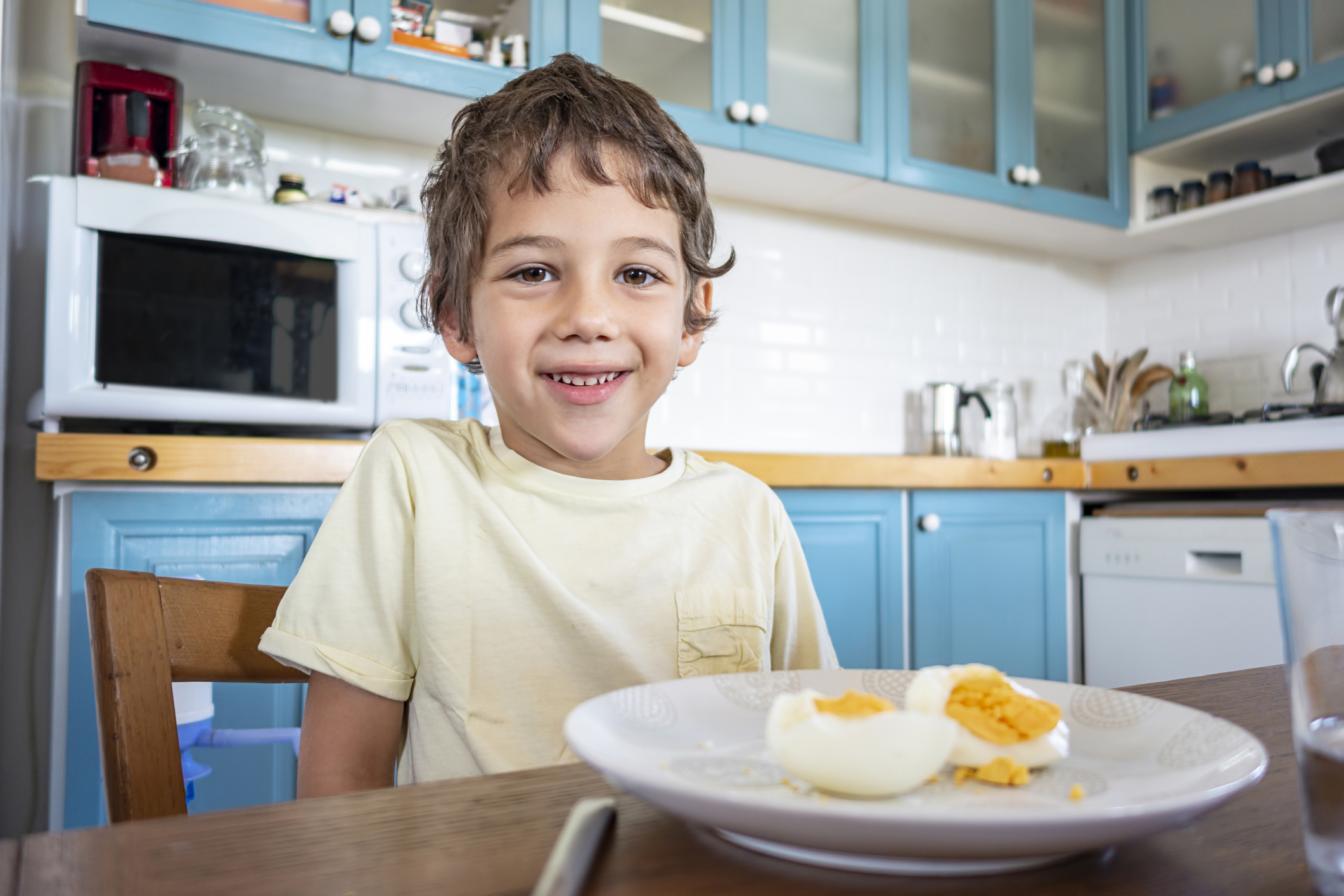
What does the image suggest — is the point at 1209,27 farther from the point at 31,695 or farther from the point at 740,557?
the point at 31,695

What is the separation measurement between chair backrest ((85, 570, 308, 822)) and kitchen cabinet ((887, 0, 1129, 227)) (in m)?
2.08

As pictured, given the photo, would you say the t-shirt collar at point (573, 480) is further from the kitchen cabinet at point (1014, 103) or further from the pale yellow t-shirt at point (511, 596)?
the kitchen cabinet at point (1014, 103)

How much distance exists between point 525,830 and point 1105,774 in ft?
0.69

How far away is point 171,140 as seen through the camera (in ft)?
5.47

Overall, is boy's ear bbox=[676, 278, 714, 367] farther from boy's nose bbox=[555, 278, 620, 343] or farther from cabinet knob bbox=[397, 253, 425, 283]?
cabinet knob bbox=[397, 253, 425, 283]

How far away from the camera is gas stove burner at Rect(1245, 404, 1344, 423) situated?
200cm

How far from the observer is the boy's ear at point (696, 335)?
38.4 inches

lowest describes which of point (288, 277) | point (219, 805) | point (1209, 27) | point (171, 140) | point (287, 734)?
point (219, 805)

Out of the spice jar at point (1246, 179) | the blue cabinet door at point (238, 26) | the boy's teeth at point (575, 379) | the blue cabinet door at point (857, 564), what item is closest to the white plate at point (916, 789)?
the boy's teeth at point (575, 379)

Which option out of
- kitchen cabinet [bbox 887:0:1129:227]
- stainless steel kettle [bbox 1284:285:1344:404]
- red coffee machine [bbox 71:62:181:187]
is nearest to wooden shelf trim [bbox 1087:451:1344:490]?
stainless steel kettle [bbox 1284:285:1344:404]

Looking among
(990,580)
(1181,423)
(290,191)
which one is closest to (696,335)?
(290,191)

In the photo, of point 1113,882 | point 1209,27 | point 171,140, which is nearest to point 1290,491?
point 1209,27

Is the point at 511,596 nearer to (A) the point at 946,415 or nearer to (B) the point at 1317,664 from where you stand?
(B) the point at 1317,664

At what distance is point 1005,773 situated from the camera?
13.1 inches
